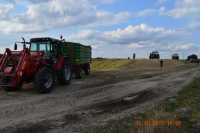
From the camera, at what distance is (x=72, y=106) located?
12.9 meters

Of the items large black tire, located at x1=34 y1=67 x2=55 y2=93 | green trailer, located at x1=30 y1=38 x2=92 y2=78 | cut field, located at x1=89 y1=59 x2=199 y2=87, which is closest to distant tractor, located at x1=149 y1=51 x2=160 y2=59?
cut field, located at x1=89 y1=59 x2=199 y2=87

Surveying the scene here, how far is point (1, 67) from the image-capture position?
1631cm

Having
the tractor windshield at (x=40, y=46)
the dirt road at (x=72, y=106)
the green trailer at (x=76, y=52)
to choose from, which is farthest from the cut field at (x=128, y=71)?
the dirt road at (x=72, y=106)

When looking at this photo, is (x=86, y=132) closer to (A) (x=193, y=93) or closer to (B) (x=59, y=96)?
(B) (x=59, y=96)

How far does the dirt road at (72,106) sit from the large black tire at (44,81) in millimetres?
410

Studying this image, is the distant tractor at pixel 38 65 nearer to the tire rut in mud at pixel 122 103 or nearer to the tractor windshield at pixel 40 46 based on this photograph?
the tractor windshield at pixel 40 46

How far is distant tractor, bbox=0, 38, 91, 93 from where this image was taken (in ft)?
52.5

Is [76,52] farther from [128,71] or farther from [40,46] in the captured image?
[128,71]

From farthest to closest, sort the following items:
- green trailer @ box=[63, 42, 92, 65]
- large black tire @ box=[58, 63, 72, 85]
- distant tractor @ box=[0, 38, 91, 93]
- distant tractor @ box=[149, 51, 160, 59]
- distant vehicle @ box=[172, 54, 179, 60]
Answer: distant vehicle @ box=[172, 54, 179, 60]
distant tractor @ box=[149, 51, 160, 59]
green trailer @ box=[63, 42, 92, 65]
large black tire @ box=[58, 63, 72, 85]
distant tractor @ box=[0, 38, 91, 93]

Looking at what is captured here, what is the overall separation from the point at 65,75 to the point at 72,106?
7037 mm

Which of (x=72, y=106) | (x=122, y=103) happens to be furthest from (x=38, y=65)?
(x=122, y=103)

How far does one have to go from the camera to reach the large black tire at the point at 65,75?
19.4 meters

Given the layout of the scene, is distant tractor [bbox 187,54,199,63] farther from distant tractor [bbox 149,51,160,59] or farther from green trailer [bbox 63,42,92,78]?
green trailer [bbox 63,42,92,78]

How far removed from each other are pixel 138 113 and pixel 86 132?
2.86 meters
